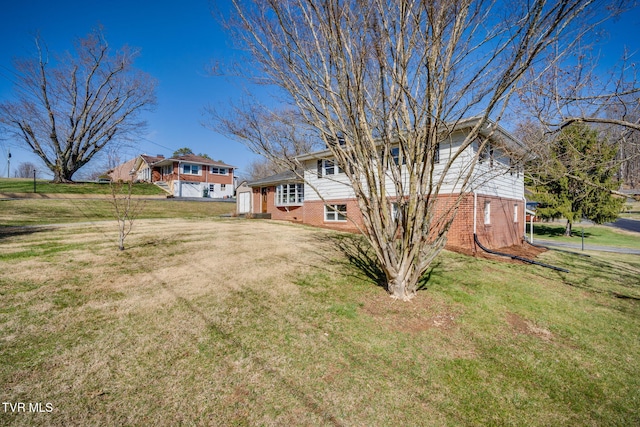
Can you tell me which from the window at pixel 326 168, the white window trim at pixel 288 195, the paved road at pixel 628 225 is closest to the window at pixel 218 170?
the white window trim at pixel 288 195

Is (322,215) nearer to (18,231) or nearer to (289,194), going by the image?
(289,194)

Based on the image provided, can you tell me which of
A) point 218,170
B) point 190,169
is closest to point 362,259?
point 190,169

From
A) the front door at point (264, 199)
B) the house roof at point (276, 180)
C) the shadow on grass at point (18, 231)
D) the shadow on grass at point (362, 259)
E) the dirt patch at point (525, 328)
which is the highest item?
the house roof at point (276, 180)

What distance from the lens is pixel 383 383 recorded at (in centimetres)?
323

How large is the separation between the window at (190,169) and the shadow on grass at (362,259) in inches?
1159

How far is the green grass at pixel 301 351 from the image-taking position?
279 centimetres

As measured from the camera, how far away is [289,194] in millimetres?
18734

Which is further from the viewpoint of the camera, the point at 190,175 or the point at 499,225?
the point at 190,175

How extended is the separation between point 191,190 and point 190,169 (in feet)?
8.78

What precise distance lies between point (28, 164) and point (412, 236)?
97.7 metres

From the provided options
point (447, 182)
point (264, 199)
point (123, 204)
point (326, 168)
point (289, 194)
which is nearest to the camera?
A: point (447, 182)

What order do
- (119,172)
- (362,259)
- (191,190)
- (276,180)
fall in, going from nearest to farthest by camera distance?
(362,259)
(119,172)
(276,180)
(191,190)

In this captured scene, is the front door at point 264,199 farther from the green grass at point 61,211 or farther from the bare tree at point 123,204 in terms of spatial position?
the bare tree at point 123,204

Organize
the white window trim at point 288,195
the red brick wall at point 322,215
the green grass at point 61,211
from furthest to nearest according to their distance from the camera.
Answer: the white window trim at point 288,195
the red brick wall at point 322,215
the green grass at point 61,211
